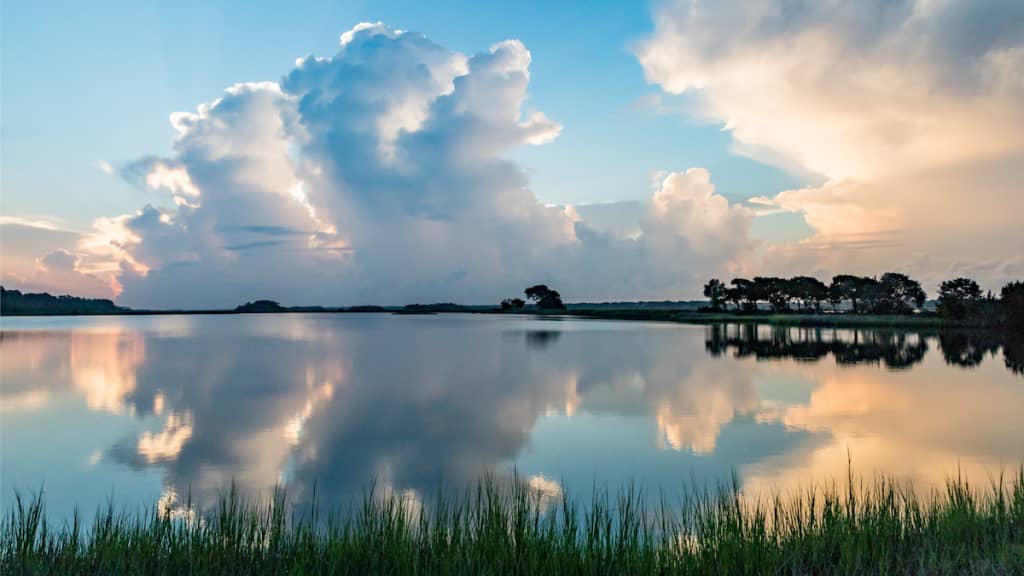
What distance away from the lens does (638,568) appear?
5152 mm

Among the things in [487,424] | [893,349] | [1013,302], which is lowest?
[487,424]

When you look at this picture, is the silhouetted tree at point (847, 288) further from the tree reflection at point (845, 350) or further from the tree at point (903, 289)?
the tree reflection at point (845, 350)

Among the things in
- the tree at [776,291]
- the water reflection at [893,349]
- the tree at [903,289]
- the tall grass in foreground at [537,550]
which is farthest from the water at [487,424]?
the tree at [776,291]

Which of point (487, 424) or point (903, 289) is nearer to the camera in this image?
point (487, 424)

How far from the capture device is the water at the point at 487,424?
37.4ft

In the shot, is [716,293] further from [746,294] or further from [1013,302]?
[1013,302]

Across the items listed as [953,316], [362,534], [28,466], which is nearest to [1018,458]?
[362,534]

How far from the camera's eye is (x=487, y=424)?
55.4ft

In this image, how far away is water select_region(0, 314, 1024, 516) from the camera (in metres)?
11.4

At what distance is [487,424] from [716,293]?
391ft

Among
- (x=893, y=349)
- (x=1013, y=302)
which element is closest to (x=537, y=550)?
(x=893, y=349)

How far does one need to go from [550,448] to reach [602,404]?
6737mm

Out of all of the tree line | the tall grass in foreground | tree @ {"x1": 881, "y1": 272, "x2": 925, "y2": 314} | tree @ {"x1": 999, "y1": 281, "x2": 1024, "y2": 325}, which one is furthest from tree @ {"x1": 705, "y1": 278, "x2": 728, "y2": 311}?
the tall grass in foreground

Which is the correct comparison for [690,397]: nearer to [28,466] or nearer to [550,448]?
[550,448]
